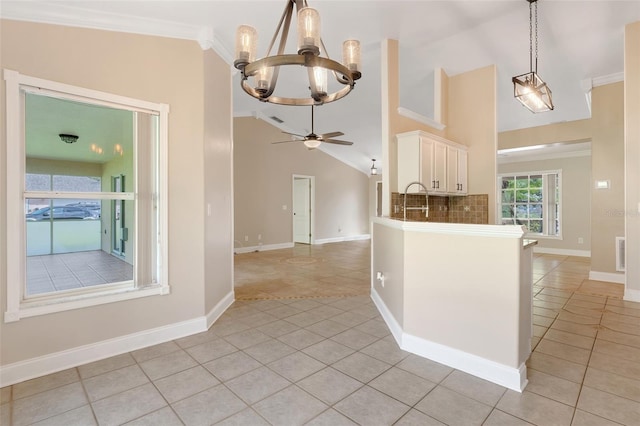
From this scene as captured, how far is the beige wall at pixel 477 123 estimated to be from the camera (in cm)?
447

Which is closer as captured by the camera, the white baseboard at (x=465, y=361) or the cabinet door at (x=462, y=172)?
the white baseboard at (x=465, y=361)

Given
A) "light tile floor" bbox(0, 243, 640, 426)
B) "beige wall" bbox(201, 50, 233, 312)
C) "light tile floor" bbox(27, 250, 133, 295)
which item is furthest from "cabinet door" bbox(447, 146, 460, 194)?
"light tile floor" bbox(27, 250, 133, 295)

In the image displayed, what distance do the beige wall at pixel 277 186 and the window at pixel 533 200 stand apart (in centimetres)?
445

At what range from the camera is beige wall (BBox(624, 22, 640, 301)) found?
374 cm

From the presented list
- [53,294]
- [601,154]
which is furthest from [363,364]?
[601,154]

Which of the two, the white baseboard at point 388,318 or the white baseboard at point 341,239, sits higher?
the white baseboard at point 341,239

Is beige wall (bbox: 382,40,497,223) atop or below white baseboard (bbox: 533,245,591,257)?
atop

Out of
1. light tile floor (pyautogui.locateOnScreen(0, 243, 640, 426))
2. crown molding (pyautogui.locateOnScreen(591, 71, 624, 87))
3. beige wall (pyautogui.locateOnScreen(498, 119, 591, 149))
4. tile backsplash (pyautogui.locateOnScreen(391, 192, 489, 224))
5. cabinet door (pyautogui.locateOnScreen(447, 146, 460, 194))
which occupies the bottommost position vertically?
light tile floor (pyautogui.locateOnScreen(0, 243, 640, 426))

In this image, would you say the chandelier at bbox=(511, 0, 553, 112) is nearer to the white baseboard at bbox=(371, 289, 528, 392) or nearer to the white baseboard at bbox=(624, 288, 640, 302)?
the white baseboard at bbox=(371, 289, 528, 392)

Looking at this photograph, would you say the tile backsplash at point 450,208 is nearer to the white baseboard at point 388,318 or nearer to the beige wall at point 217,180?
the white baseboard at point 388,318

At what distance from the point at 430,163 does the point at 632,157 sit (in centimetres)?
242

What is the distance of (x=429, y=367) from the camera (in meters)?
2.28

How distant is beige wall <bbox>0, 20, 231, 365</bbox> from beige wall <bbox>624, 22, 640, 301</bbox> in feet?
16.2

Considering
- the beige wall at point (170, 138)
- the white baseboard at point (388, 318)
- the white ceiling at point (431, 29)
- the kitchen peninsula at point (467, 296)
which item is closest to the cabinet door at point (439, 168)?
the white ceiling at point (431, 29)
